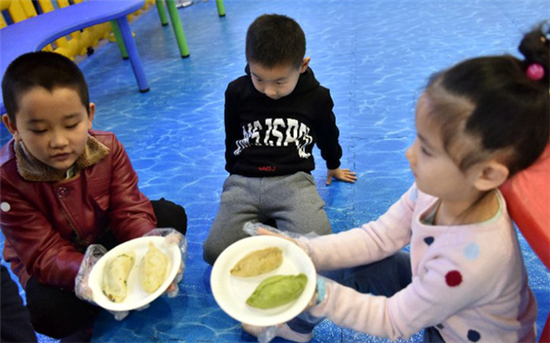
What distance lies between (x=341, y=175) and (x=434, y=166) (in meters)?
1.18

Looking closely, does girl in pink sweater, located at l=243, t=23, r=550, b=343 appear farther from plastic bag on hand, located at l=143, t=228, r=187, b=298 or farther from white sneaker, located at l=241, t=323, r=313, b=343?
plastic bag on hand, located at l=143, t=228, r=187, b=298

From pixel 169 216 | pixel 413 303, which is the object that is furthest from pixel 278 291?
pixel 169 216

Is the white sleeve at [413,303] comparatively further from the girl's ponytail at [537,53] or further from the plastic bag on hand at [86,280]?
the plastic bag on hand at [86,280]

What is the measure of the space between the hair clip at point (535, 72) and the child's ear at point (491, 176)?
0.58 ft

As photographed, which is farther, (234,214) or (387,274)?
(234,214)

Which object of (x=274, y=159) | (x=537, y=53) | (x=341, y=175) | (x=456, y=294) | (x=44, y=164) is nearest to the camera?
(x=537, y=53)

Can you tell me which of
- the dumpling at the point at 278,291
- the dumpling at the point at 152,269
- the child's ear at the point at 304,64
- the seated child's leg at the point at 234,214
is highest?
the child's ear at the point at 304,64

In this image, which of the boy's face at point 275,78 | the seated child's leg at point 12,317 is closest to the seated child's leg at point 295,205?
the boy's face at point 275,78

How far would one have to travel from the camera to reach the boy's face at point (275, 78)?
1.39m

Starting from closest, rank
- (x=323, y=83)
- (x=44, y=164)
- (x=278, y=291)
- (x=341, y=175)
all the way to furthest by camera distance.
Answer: (x=278, y=291)
(x=44, y=164)
(x=341, y=175)
(x=323, y=83)

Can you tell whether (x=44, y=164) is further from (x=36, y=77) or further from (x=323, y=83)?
(x=323, y=83)

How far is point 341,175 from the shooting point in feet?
6.59

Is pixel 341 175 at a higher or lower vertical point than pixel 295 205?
lower

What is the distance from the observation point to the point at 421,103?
0.83m
